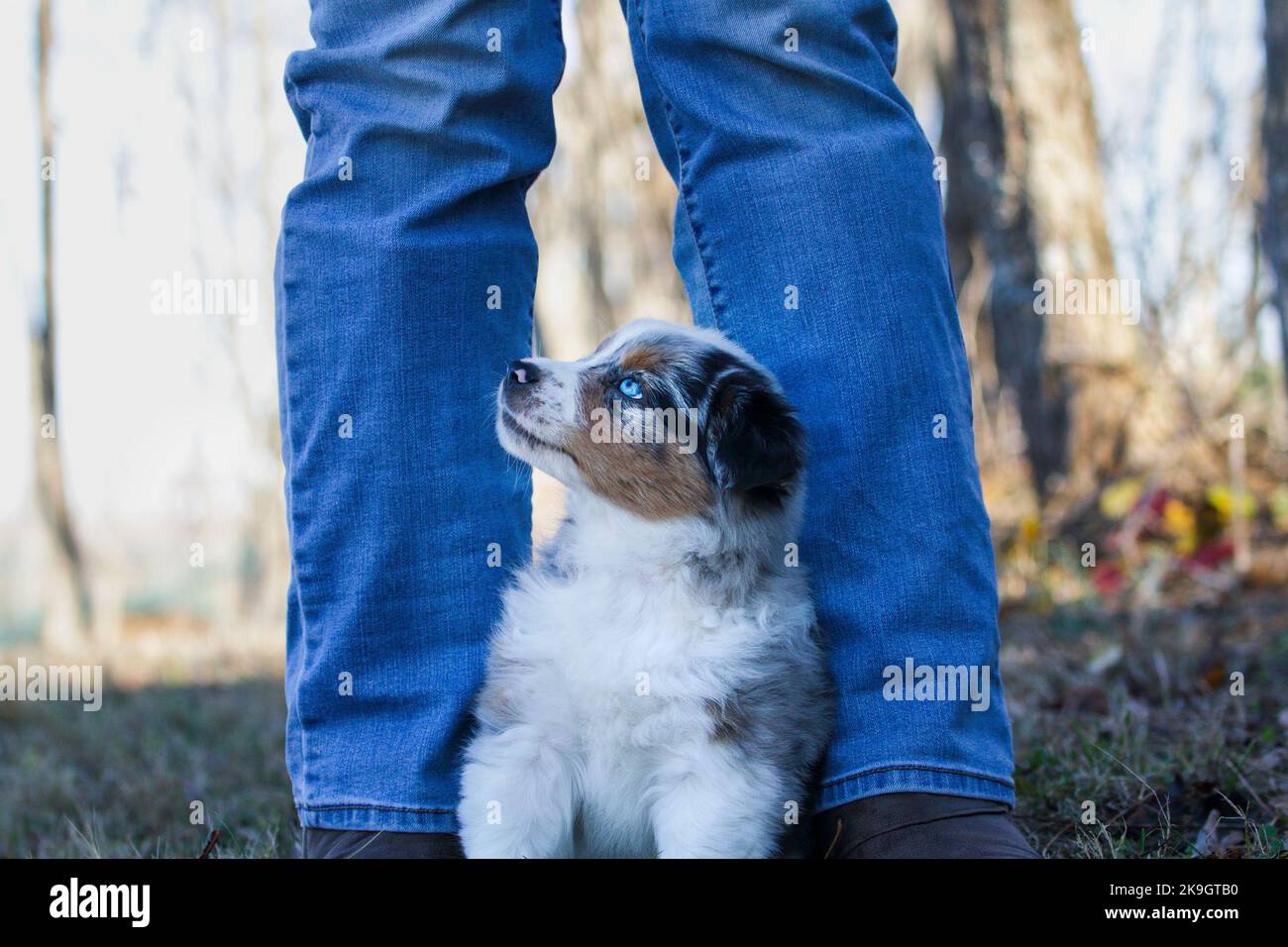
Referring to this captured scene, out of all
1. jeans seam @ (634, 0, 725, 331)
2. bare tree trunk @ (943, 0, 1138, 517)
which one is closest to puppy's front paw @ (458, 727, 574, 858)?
jeans seam @ (634, 0, 725, 331)

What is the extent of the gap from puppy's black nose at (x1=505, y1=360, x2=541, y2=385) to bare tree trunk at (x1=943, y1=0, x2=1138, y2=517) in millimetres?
5086

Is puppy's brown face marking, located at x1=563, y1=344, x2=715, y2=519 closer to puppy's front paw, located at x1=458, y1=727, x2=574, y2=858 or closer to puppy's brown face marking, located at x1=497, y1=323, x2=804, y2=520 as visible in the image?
puppy's brown face marking, located at x1=497, y1=323, x2=804, y2=520

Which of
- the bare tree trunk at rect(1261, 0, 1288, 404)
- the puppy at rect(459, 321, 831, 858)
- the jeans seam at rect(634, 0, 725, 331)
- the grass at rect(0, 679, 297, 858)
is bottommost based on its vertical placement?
the grass at rect(0, 679, 297, 858)

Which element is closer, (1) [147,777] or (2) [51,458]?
(1) [147,777]

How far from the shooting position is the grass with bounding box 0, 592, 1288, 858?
8.46 ft

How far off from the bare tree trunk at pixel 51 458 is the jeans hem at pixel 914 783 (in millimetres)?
8400

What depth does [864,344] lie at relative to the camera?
7.65 ft

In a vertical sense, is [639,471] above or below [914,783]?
above

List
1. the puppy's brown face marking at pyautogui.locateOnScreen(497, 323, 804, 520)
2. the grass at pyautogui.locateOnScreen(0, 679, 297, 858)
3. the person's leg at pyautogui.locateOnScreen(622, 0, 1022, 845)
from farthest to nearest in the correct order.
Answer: the grass at pyautogui.locateOnScreen(0, 679, 297, 858) < the puppy's brown face marking at pyautogui.locateOnScreen(497, 323, 804, 520) < the person's leg at pyautogui.locateOnScreen(622, 0, 1022, 845)

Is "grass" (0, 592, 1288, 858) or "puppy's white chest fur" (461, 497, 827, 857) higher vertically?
"puppy's white chest fur" (461, 497, 827, 857)

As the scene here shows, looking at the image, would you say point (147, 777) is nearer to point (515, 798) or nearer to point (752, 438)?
point (515, 798)

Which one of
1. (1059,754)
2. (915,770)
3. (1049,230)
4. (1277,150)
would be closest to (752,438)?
(915,770)

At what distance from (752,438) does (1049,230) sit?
5.30 meters

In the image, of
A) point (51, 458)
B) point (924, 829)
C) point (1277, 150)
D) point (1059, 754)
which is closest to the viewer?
point (924, 829)
